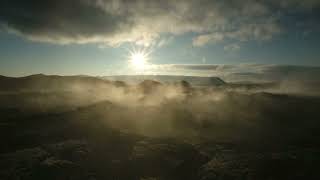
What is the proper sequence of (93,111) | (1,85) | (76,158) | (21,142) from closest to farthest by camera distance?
(76,158) → (21,142) → (93,111) → (1,85)

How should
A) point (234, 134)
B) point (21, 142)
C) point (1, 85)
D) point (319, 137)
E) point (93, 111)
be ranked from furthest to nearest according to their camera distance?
1. point (1, 85)
2. point (93, 111)
3. point (234, 134)
4. point (319, 137)
5. point (21, 142)

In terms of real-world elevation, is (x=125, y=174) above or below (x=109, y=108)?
below

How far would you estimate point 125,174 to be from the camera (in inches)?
598

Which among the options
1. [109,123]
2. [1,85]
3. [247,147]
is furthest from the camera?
[1,85]

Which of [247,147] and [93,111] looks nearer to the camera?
[247,147]

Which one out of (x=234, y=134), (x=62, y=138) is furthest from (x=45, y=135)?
(x=234, y=134)

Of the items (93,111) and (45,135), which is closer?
(45,135)

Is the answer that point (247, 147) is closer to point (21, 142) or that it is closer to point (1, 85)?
point (21, 142)

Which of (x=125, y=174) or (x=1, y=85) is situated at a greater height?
(x=1, y=85)

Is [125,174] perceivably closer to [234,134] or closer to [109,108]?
[234,134]

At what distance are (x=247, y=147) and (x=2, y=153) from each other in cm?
1604

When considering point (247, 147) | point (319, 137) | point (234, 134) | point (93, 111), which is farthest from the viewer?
point (93, 111)

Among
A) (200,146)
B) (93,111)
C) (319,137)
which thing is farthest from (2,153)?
(319,137)

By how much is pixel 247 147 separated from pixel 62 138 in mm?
13710
